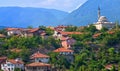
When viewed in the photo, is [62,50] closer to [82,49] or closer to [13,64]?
[82,49]

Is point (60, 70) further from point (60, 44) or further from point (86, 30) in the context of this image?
point (86, 30)

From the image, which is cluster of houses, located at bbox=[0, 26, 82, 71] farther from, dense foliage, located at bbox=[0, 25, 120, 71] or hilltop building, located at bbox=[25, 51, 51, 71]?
dense foliage, located at bbox=[0, 25, 120, 71]

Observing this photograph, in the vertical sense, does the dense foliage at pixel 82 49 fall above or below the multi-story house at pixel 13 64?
above

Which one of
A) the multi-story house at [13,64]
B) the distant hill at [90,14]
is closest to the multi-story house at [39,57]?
the multi-story house at [13,64]

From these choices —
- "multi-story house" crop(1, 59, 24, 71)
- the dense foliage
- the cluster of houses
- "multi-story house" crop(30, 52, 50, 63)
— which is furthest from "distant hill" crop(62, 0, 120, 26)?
"multi-story house" crop(1, 59, 24, 71)

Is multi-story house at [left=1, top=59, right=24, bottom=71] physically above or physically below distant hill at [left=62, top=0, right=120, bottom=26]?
above

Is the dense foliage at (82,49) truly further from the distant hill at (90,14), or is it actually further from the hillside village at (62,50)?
the distant hill at (90,14)

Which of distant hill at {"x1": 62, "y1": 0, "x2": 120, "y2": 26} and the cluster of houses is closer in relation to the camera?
the cluster of houses

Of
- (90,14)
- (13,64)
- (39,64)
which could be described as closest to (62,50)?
(39,64)
